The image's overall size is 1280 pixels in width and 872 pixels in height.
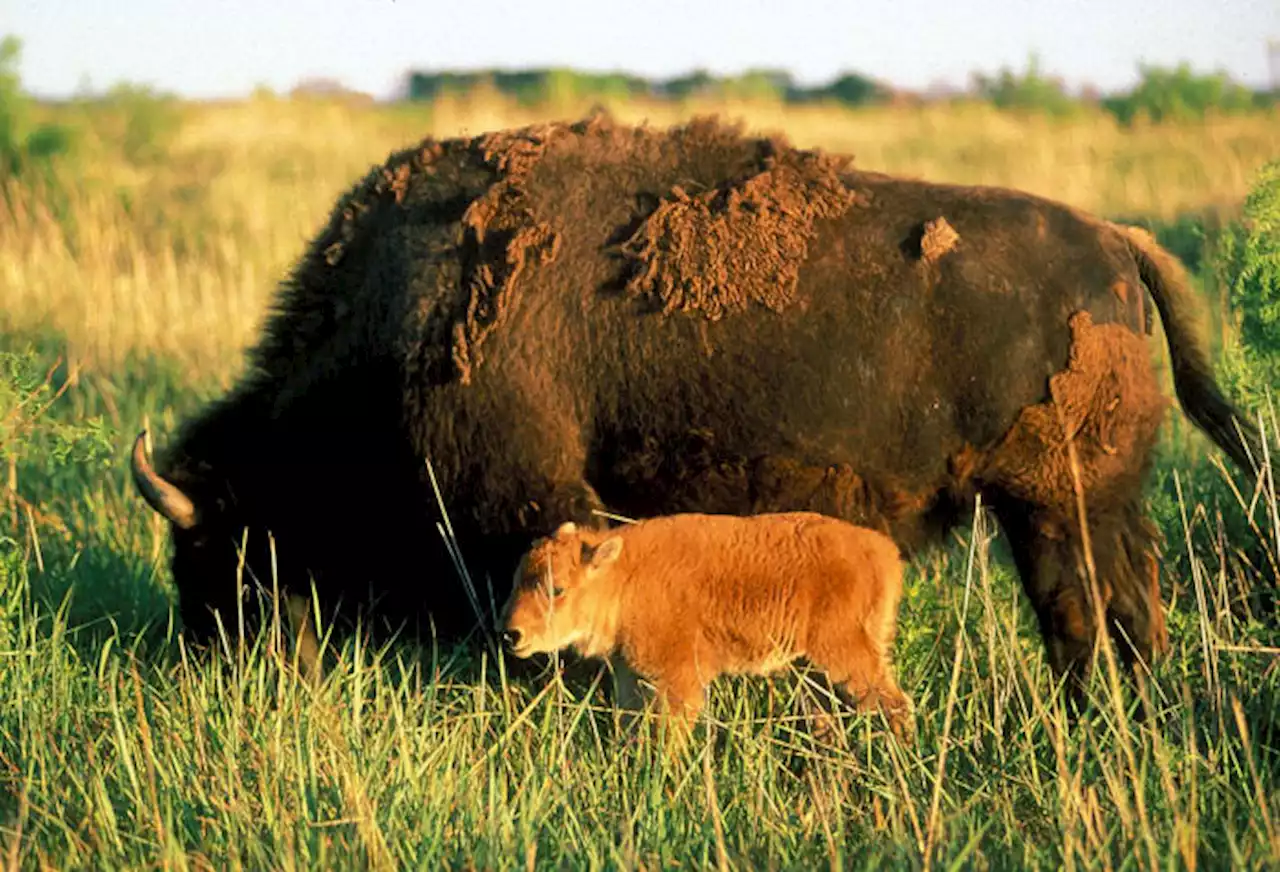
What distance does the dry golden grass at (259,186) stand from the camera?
1219 cm

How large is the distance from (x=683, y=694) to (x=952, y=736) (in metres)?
0.82

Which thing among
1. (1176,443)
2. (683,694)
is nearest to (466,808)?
(683,694)

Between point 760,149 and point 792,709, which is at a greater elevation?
point 760,149

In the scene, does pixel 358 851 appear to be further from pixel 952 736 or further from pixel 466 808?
pixel 952 736

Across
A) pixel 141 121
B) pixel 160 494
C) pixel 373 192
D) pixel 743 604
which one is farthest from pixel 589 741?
pixel 141 121

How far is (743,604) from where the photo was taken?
5.05m

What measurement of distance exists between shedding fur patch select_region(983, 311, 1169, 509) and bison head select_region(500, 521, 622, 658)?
138 cm

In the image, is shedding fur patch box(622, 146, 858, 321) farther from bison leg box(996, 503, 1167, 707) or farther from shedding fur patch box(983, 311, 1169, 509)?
bison leg box(996, 503, 1167, 707)

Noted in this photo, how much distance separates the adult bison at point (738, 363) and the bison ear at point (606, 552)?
0.60 m

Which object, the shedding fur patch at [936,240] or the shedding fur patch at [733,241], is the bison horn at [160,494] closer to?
the shedding fur patch at [733,241]

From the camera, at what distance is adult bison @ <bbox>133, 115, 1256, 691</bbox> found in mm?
5277

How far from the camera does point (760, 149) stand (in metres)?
5.80

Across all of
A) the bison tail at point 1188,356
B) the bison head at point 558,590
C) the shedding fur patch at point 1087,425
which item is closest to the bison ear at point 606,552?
the bison head at point 558,590

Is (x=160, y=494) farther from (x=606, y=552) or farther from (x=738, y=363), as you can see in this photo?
(x=738, y=363)
